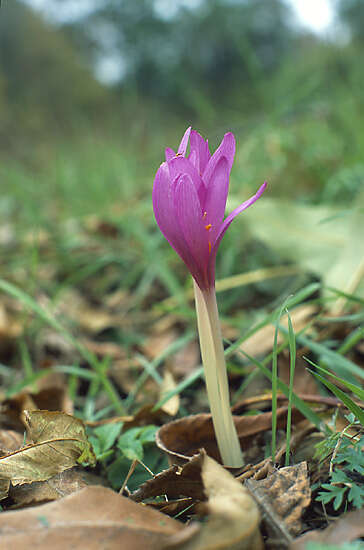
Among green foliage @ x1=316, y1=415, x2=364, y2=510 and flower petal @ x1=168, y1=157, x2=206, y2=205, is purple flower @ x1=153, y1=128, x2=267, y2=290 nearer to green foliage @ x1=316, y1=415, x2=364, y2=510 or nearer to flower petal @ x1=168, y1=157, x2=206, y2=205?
flower petal @ x1=168, y1=157, x2=206, y2=205

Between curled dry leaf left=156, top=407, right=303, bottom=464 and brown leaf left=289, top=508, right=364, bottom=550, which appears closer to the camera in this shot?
brown leaf left=289, top=508, right=364, bottom=550

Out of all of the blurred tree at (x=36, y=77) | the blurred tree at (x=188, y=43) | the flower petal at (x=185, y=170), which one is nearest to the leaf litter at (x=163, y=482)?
the flower petal at (x=185, y=170)

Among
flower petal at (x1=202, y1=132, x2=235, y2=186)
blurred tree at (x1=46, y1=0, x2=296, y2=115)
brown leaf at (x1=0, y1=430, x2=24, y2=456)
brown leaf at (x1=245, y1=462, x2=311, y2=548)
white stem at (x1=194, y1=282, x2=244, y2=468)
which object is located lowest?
brown leaf at (x1=245, y1=462, x2=311, y2=548)

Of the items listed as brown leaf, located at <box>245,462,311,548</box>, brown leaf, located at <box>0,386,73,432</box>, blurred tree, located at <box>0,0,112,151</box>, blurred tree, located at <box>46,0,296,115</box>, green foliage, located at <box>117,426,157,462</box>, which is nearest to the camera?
brown leaf, located at <box>245,462,311,548</box>

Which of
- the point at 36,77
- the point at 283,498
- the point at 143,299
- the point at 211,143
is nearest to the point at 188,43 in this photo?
the point at 36,77

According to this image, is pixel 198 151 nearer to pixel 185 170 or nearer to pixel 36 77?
pixel 185 170

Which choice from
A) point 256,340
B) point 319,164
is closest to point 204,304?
point 256,340

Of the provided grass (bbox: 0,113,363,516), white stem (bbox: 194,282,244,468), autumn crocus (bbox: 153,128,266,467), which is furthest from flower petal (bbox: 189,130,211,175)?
grass (bbox: 0,113,363,516)

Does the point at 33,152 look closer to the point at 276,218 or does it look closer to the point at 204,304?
the point at 276,218

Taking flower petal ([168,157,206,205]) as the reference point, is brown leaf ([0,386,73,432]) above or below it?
below
